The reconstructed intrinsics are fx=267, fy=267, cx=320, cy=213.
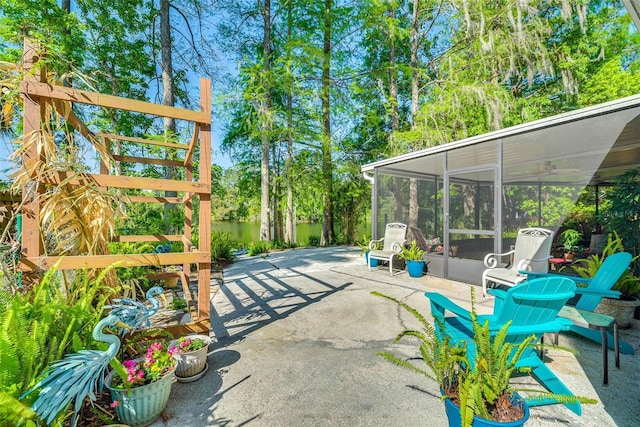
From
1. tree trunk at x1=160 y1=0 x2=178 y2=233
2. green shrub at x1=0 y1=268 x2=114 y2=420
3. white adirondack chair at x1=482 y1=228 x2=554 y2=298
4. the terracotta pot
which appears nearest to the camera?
green shrub at x1=0 y1=268 x2=114 y2=420

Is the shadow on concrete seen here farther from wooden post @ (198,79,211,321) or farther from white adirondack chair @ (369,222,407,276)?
white adirondack chair @ (369,222,407,276)

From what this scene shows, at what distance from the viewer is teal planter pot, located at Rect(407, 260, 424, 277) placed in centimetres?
557

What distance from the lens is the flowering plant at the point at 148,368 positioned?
1.73 metres

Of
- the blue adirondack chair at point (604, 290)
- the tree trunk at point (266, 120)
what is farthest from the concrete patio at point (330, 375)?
the tree trunk at point (266, 120)

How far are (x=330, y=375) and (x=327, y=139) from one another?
9.96 metres

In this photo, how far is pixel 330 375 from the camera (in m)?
2.27

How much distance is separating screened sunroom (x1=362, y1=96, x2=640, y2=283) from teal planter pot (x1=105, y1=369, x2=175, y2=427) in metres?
5.01

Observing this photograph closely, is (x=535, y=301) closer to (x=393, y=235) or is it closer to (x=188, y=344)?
(x=188, y=344)

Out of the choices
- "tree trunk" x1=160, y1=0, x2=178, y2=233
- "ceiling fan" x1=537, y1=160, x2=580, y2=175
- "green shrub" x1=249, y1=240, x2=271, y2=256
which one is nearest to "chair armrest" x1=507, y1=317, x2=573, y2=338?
"ceiling fan" x1=537, y1=160, x2=580, y2=175

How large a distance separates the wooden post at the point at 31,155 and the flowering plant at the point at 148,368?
106 cm

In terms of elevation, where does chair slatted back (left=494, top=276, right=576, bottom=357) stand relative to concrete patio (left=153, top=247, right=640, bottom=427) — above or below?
above

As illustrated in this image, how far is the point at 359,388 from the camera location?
→ 6.86ft

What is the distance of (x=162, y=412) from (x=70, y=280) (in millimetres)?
1409

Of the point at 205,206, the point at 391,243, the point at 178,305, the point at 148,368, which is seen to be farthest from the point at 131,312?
the point at 391,243
